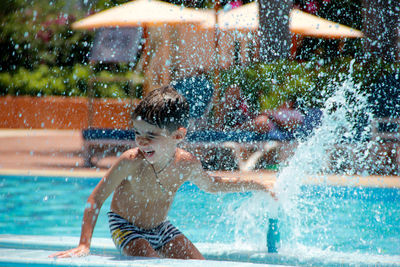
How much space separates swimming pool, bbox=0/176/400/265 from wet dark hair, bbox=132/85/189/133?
2.20 ft

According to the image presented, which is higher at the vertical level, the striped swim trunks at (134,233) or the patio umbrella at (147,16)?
the patio umbrella at (147,16)

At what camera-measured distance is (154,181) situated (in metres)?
2.66

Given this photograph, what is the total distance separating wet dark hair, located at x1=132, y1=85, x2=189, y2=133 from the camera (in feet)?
8.09

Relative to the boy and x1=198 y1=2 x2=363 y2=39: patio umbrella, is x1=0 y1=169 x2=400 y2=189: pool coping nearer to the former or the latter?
the boy

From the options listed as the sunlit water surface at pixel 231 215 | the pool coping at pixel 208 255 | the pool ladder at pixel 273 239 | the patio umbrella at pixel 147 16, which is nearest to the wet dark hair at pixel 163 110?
the pool coping at pixel 208 255

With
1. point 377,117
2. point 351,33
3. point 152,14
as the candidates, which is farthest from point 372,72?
point 152,14

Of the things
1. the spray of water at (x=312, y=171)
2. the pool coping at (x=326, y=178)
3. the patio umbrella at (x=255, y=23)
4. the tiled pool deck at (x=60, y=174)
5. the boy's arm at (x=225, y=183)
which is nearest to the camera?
the tiled pool deck at (x=60, y=174)

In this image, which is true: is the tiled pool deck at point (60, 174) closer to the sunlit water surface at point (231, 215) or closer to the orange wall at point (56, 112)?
the sunlit water surface at point (231, 215)

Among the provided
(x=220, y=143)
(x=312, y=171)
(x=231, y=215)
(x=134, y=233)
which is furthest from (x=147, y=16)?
(x=134, y=233)

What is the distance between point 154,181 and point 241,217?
113 centimetres

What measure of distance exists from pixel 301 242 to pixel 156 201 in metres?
1.44

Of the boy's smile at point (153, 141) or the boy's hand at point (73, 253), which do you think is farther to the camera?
the boy's smile at point (153, 141)

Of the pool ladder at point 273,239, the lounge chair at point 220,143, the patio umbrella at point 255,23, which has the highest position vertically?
the patio umbrella at point 255,23

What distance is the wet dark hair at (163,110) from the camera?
97.1 inches
